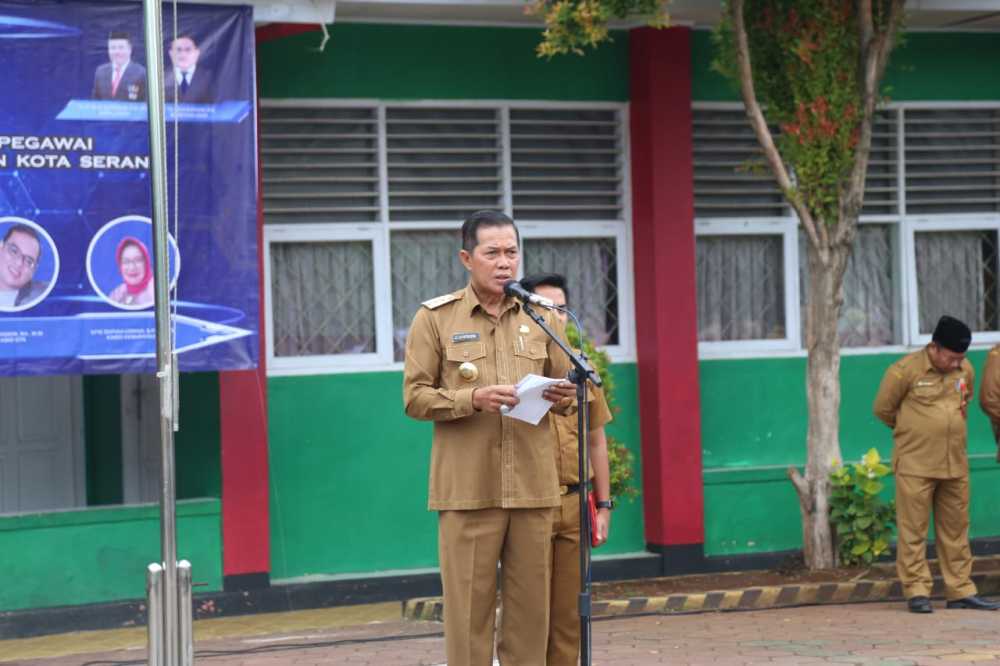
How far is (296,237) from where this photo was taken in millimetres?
10797

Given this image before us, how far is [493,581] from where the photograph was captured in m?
6.14

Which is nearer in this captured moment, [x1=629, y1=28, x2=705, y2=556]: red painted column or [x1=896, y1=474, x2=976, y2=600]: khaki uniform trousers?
[x1=896, y1=474, x2=976, y2=600]: khaki uniform trousers

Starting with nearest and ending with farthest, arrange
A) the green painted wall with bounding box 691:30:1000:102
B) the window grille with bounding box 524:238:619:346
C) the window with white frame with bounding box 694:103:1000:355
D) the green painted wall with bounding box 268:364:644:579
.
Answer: the green painted wall with bounding box 268:364:644:579 → the window grille with bounding box 524:238:619:346 → the window with white frame with bounding box 694:103:1000:355 → the green painted wall with bounding box 691:30:1000:102

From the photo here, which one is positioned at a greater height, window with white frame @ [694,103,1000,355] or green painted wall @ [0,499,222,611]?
window with white frame @ [694,103,1000,355]

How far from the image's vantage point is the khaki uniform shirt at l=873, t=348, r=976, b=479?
984 centimetres

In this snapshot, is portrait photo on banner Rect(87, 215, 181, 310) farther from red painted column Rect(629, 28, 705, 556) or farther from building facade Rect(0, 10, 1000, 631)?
red painted column Rect(629, 28, 705, 556)

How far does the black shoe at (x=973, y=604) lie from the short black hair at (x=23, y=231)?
5979 millimetres

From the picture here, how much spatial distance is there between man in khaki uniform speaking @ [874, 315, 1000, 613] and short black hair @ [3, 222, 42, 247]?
208 inches

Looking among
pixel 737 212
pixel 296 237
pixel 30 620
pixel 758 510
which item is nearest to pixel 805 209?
pixel 737 212

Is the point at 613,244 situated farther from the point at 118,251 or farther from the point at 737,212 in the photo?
the point at 118,251

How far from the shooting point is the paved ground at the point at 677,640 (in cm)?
840

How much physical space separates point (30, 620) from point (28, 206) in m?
2.55

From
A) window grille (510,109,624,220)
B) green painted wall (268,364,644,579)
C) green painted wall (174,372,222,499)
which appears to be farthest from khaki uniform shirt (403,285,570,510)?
window grille (510,109,624,220)

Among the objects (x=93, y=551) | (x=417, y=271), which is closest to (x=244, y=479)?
(x=93, y=551)
